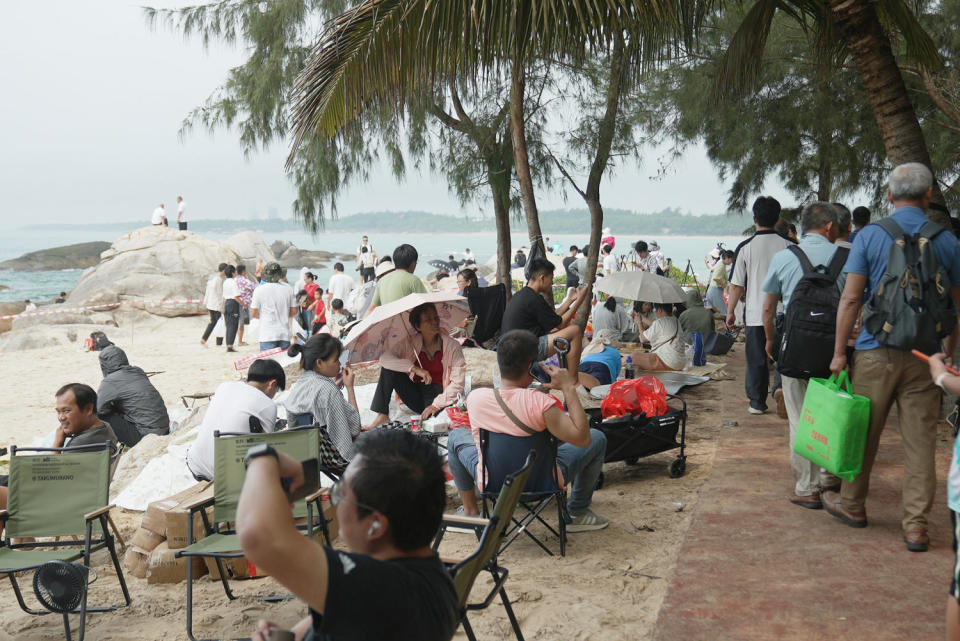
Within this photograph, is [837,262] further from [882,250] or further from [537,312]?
[537,312]

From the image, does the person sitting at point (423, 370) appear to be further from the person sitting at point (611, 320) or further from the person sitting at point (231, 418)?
the person sitting at point (611, 320)

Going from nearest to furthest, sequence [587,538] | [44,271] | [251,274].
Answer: [587,538], [251,274], [44,271]

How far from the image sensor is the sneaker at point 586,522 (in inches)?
203

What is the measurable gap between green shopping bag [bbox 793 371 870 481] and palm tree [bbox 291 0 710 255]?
8.92 feet

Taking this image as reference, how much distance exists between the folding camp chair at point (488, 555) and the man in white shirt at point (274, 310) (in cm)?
768

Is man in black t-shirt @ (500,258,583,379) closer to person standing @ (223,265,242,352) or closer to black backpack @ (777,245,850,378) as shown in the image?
black backpack @ (777,245,850,378)

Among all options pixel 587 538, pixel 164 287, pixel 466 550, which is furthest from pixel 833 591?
pixel 164 287

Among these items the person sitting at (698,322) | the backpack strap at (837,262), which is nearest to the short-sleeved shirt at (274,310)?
the person sitting at (698,322)

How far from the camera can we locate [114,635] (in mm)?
4234

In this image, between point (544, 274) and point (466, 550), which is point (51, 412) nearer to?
point (544, 274)

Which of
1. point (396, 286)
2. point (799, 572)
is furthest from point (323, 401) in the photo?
point (799, 572)

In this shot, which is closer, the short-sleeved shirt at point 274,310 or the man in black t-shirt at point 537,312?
the man in black t-shirt at point 537,312

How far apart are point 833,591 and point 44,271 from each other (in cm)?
8486

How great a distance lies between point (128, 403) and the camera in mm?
7500
